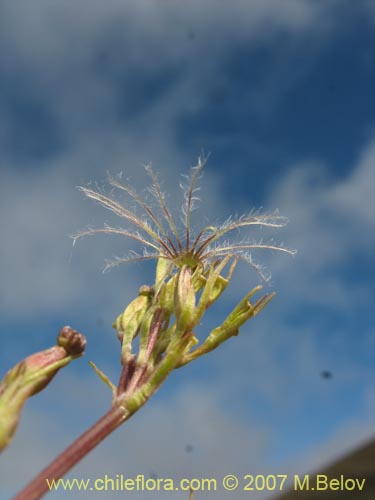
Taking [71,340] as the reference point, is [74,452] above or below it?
below

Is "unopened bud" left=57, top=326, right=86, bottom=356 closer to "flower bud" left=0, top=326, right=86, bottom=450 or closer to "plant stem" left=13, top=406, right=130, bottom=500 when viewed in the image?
"flower bud" left=0, top=326, right=86, bottom=450

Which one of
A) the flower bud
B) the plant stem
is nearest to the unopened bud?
the flower bud

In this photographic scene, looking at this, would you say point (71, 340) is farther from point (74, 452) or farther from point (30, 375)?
point (74, 452)

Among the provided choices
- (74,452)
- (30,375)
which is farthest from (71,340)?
(74,452)

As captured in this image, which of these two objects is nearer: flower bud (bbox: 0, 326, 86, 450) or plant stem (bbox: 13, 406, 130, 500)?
plant stem (bbox: 13, 406, 130, 500)

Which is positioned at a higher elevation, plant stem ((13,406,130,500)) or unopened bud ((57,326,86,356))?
unopened bud ((57,326,86,356))

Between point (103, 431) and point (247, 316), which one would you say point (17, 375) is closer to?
point (103, 431)

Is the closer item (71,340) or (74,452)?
(74,452)

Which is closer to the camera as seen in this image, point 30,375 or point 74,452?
point 74,452

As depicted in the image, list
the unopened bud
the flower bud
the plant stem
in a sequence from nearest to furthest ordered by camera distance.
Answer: the plant stem < the flower bud < the unopened bud
